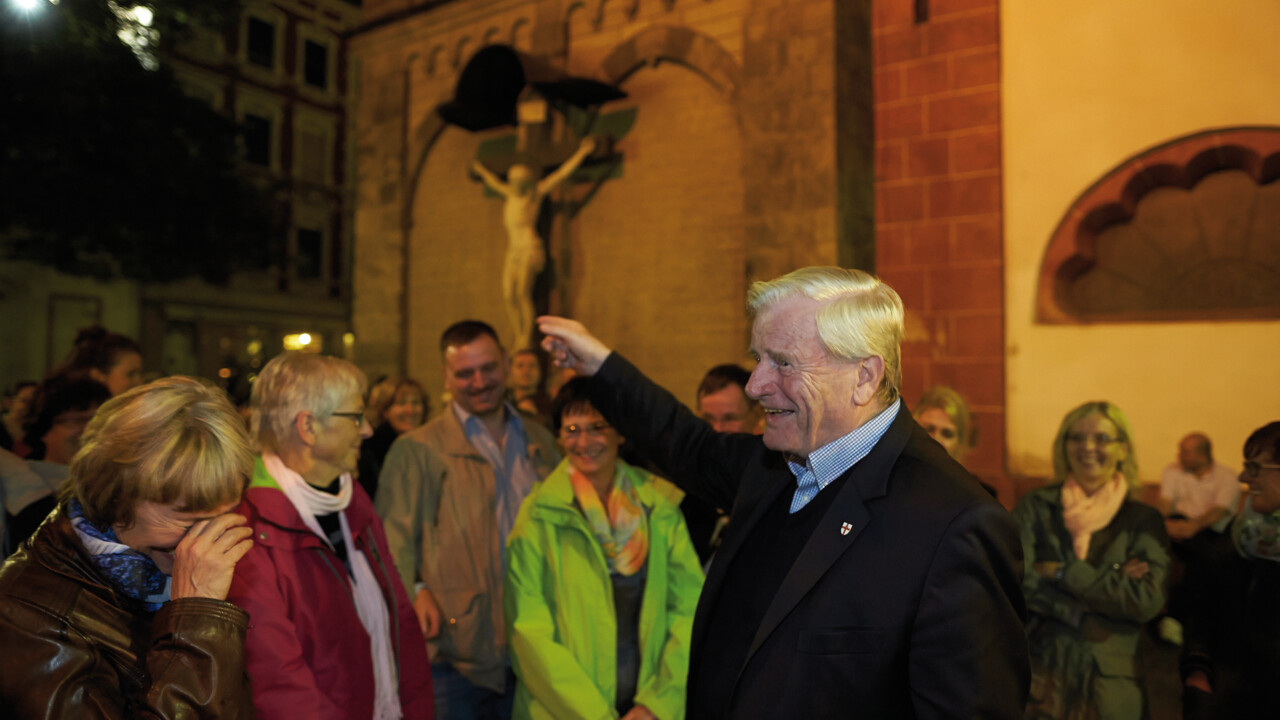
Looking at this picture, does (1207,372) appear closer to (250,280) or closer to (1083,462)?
(1083,462)

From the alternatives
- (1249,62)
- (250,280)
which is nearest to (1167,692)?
(1249,62)

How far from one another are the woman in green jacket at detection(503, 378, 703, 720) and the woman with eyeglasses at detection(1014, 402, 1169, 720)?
152 centimetres

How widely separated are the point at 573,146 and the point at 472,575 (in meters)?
6.26

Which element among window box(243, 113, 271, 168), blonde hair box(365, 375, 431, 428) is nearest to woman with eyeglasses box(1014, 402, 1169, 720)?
blonde hair box(365, 375, 431, 428)

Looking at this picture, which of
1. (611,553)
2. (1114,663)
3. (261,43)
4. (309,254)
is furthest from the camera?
(309,254)

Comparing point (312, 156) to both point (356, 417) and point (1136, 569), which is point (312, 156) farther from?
point (1136, 569)

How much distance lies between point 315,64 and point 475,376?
25.2 m

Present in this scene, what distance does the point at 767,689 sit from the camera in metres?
1.65

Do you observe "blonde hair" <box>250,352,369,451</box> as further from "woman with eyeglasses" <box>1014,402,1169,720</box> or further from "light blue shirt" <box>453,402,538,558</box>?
"woman with eyeglasses" <box>1014,402,1169,720</box>

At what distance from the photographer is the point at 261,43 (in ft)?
79.9

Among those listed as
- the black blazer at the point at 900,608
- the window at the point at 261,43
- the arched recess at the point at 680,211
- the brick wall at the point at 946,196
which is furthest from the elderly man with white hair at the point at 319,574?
the window at the point at 261,43

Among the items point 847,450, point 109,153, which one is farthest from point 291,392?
point 109,153

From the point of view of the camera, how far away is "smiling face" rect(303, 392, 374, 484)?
8.61 ft

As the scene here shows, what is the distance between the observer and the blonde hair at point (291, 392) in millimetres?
2619
